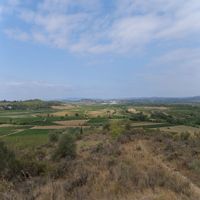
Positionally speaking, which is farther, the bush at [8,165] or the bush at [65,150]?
the bush at [65,150]

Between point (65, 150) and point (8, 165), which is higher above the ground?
point (8, 165)

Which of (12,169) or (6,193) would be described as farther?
(12,169)

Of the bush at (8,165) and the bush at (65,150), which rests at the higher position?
the bush at (8,165)

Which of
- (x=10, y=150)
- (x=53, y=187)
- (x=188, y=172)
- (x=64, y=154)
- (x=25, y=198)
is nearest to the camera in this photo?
(x=25, y=198)

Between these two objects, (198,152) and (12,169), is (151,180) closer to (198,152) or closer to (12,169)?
(12,169)

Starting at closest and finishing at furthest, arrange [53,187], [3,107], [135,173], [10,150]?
[53,187] < [135,173] < [10,150] < [3,107]

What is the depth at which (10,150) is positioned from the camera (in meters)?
13.2

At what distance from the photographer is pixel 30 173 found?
11672 millimetres

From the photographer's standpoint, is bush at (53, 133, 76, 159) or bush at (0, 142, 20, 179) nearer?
bush at (0, 142, 20, 179)

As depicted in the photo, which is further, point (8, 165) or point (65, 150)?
point (65, 150)

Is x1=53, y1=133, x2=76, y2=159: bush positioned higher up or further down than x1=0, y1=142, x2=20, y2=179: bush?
further down

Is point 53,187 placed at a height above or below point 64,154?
above

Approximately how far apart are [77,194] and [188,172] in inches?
227

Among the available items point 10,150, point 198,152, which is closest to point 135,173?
point 10,150
